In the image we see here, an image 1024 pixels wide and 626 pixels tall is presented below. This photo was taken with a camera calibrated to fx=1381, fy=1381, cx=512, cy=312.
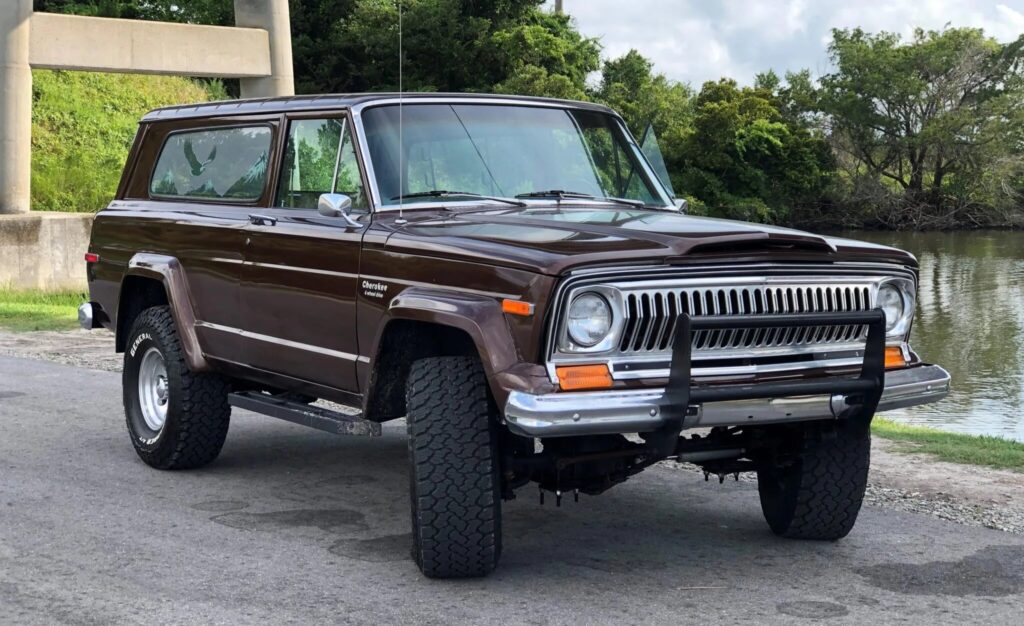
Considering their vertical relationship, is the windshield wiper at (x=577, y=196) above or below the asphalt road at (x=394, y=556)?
above

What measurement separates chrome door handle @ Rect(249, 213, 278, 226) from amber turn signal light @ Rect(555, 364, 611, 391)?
2300 millimetres

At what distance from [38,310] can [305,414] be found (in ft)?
42.0

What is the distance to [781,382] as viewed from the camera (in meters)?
5.29

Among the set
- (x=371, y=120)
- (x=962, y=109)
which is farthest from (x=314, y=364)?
(x=962, y=109)

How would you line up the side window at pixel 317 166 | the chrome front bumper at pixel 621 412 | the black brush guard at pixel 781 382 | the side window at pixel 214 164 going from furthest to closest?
the side window at pixel 214 164 → the side window at pixel 317 166 → the black brush guard at pixel 781 382 → the chrome front bumper at pixel 621 412

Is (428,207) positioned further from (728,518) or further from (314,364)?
(728,518)

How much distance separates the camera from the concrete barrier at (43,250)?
20.2 m

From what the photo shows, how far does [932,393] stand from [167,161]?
182 inches

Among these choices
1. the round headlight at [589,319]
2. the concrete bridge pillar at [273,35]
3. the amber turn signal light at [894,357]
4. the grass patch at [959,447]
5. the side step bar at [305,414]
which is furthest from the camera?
the concrete bridge pillar at [273,35]

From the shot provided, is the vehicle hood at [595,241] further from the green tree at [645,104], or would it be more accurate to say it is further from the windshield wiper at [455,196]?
the green tree at [645,104]

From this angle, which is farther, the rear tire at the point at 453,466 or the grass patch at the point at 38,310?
the grass patch at the point at 38,310

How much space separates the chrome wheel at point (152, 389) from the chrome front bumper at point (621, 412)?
3.45m

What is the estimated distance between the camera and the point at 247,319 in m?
6.91

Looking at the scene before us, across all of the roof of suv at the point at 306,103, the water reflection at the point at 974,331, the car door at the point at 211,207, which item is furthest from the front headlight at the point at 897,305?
the water reflection at the point at 974,331
